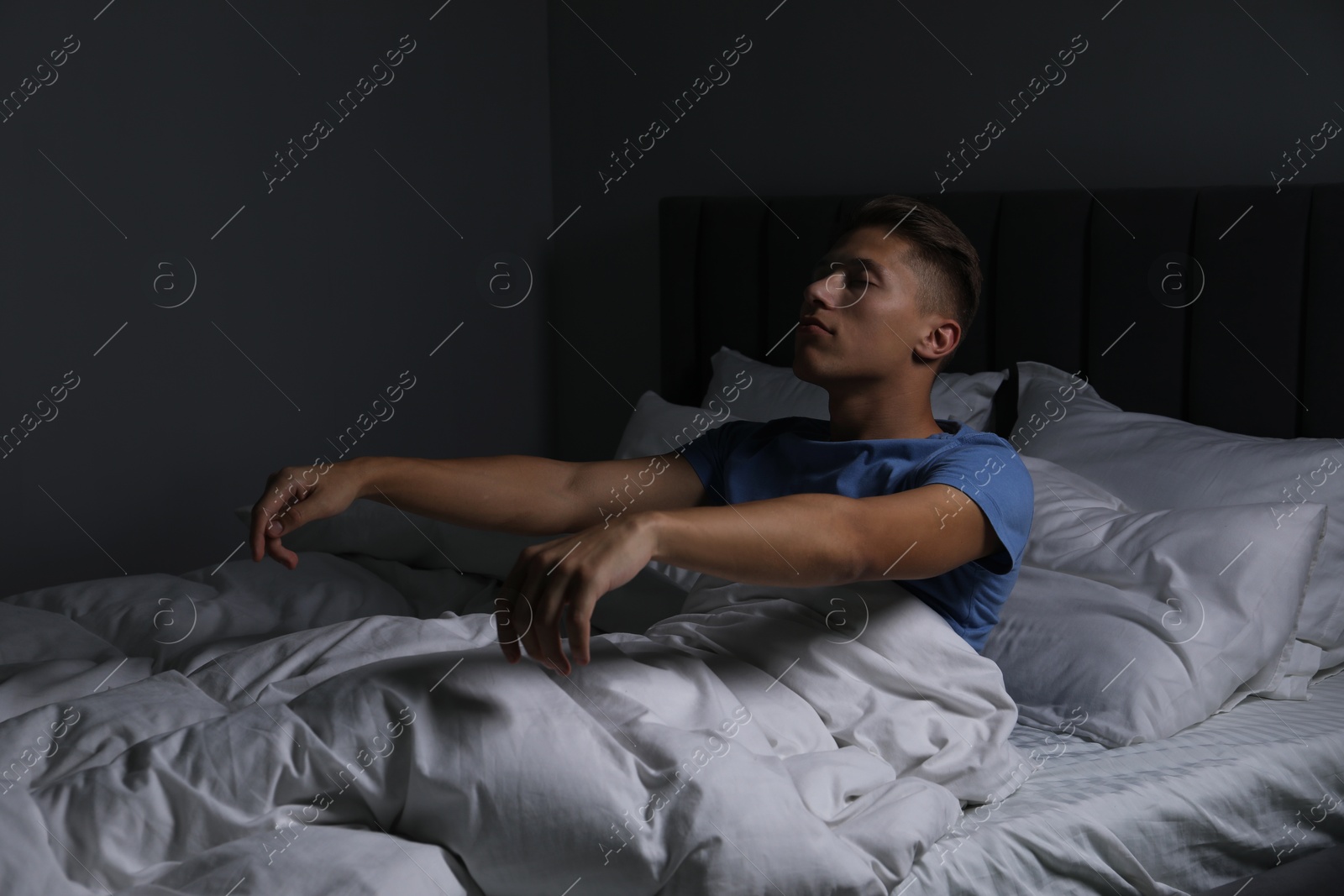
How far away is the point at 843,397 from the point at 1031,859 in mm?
544

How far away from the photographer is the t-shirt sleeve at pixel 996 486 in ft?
3.85

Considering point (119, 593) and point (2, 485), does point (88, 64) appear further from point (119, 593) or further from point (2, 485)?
point (119, 593)

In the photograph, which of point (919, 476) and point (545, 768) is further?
point (919, 476)

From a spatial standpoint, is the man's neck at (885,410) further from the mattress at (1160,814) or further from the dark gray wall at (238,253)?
the dark gray wall at (238,253)

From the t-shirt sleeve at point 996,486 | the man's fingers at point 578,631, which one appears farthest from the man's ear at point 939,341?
the man's fingers at point 578,631

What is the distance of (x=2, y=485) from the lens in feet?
8.12

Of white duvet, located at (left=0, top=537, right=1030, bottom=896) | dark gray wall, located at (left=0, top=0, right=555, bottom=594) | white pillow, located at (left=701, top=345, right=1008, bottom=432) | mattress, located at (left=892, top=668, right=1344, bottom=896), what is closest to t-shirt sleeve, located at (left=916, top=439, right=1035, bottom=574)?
white duvet, located at (left=0, top=537, right=1030, bottom=896)

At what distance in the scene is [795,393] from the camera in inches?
90.4

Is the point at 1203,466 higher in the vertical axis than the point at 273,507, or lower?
lower

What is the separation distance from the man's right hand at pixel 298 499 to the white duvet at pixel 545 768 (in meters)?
0.16

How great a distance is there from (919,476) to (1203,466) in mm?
669

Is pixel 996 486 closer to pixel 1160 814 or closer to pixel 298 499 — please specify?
pixel 1160 814

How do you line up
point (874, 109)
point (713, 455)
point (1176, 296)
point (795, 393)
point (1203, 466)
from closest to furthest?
point (713, 455)
point (1203, 466)
point (1176, 296)
point (795, 393)
point (874, 109)

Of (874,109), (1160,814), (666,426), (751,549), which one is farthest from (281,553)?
(874,109)
